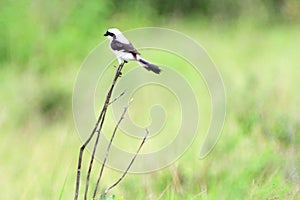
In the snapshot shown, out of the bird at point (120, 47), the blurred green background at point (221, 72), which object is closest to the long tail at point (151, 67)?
the bird at point (120, 47)

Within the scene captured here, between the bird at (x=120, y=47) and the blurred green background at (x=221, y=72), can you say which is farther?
the blurred green background at (x=221, y=72)

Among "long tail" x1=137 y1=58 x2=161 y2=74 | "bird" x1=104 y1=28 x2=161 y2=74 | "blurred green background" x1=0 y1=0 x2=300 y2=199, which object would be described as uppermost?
"blurred green background" x1=0 y1=0 x2=300 y2=199

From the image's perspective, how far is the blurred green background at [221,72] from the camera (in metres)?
3.56

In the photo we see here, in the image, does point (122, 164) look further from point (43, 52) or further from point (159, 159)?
point (43, 52)

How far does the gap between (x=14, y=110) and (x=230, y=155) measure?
191 centimetres

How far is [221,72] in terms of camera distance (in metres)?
6.68

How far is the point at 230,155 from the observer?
396 cm

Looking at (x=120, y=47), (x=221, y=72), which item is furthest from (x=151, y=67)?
(x=221, y=72)

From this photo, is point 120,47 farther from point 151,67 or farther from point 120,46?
point 151,67

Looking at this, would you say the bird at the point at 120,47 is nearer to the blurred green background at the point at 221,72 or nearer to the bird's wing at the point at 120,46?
the bird's wing at the point at 120,46

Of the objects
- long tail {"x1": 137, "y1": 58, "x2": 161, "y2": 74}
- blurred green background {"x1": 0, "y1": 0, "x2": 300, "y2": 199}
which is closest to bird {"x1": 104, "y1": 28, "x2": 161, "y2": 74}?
long tail {"x1": 137, "y1": 58, "x2": 161, "y2": 74}

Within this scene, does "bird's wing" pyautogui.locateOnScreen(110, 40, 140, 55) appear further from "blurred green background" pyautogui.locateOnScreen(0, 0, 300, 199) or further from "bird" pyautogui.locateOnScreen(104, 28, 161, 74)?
"blurred green background" pyautogui.locateOnScreen(0, 0, 300, 199)

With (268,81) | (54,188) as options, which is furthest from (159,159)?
Answer: (268,81)

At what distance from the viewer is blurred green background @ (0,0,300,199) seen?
11.7 ft
